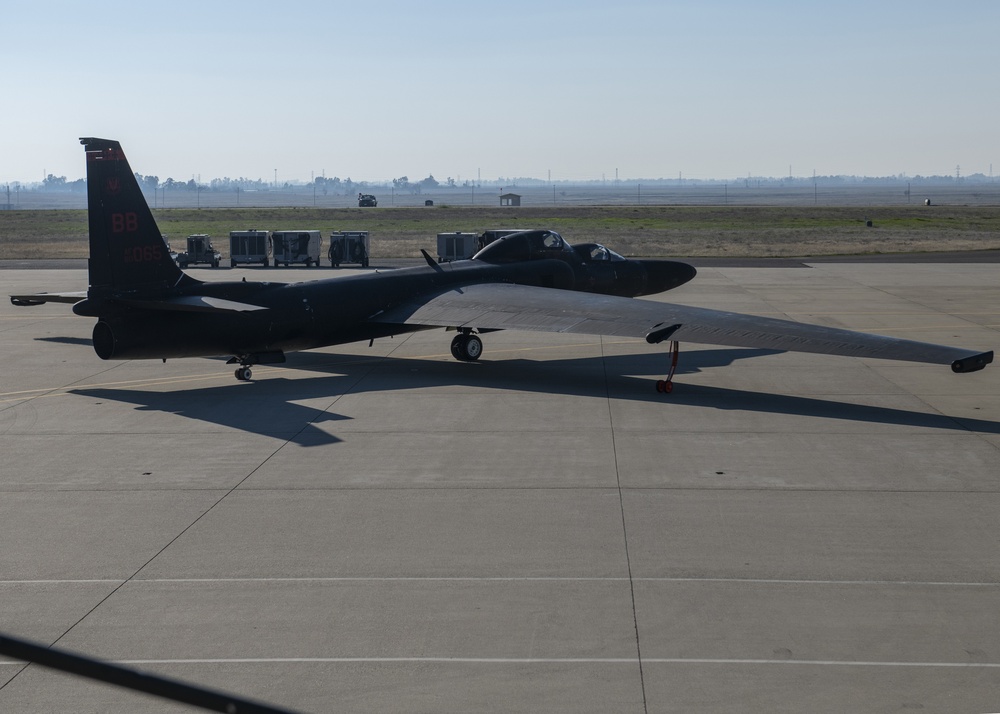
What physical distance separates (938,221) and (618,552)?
10188cm

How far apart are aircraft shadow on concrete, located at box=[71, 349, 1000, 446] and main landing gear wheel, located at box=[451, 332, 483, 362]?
272 mm

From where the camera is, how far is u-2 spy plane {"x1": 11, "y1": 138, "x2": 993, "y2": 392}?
20.2 m

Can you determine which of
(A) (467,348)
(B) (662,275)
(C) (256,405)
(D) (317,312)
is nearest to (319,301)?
(D) (317,312)

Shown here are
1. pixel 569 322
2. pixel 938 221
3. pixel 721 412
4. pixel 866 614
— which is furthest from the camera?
pixel 938 221

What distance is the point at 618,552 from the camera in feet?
39.4

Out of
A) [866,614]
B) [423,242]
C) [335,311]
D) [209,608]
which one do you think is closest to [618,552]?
[866,614]

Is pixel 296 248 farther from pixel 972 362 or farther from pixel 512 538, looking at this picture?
pixel 512 538

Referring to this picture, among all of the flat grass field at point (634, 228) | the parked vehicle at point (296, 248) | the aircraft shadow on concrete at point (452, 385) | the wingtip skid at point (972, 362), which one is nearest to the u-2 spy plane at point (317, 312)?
the wingtip skid at point (972, 362)

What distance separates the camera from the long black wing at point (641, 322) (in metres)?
18.7

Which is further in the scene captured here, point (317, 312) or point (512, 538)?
point (317, 312)

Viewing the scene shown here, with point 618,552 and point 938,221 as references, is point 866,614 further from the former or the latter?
point 938,221

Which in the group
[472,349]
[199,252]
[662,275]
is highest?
[199,252]

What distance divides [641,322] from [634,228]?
269ft

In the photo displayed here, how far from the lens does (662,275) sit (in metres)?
30.0
